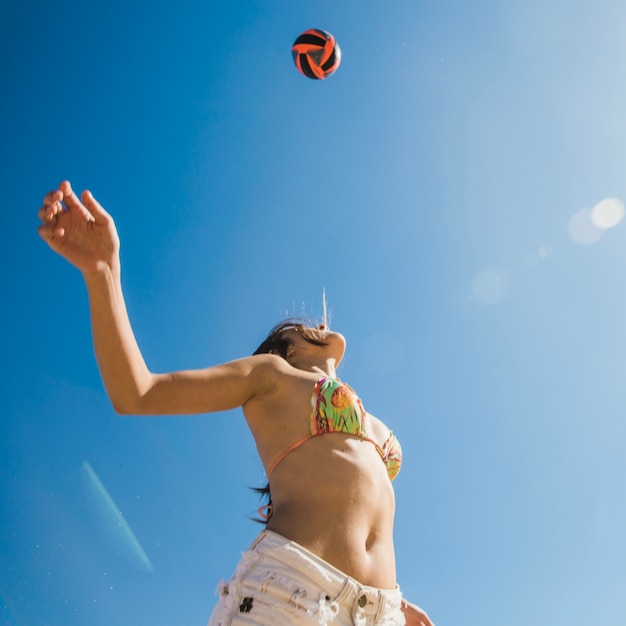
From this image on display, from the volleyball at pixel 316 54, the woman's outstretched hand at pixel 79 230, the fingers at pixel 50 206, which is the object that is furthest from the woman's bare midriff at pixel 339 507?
the volleyball at pixel 316 54

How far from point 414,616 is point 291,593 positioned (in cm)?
153

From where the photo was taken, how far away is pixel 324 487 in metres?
2.45

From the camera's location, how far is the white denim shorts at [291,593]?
77.8 inches

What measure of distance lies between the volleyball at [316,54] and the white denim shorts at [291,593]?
5879mm

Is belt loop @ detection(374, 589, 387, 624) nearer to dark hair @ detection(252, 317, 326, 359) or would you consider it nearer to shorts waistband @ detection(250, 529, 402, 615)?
shorts waistband @ detection(250, 529, 402, 615)

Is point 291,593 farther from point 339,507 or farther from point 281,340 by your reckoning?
point 281,340

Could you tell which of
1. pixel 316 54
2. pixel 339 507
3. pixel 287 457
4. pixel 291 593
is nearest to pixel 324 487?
pixel 339 507

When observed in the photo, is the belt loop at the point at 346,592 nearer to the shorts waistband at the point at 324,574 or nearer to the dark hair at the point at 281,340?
the shorts waistband at the point at 324,574

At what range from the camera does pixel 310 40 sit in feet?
21.7

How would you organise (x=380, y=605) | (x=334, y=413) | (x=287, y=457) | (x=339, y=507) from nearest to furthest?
(x=380, y=605), (x=339, y=507), (x=287, y=457), (x=334, y=413)

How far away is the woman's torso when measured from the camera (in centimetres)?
229

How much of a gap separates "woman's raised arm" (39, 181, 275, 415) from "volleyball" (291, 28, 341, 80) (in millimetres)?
5243

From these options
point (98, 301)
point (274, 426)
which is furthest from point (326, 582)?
point (98, 301)

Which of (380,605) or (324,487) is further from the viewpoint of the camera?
(324,487)
